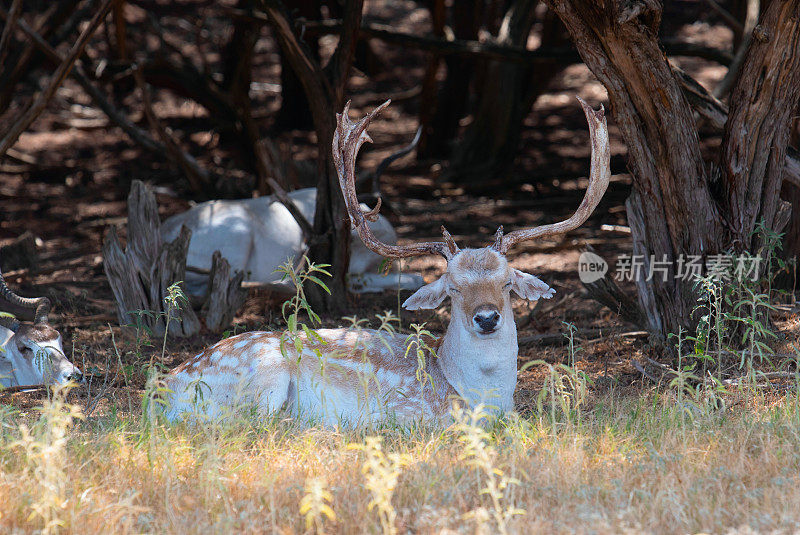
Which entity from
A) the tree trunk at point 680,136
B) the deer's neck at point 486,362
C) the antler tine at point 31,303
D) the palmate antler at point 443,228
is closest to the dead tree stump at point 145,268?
the antler tine at point 31,303

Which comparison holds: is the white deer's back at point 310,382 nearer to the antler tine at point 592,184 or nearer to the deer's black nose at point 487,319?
the deer's black nose at point 487,319

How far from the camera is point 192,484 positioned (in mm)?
3639

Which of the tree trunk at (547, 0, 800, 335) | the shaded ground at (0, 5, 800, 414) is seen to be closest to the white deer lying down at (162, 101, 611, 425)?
the shaded ground at (0, 5, 800, 414)

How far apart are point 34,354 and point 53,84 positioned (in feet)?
8.01

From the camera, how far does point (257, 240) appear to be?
841cm

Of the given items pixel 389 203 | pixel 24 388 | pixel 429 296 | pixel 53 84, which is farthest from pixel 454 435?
pixel 389 203

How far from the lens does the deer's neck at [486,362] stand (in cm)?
477

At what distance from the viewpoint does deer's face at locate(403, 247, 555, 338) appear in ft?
15.2

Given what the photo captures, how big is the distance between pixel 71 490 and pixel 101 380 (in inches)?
102

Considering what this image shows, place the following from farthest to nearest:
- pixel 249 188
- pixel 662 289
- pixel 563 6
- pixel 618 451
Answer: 1. pixel 249 188
2. pixel 662 289
3. pixel 563 6
4. pixel 618 451

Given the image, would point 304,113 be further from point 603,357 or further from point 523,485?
point 523,485

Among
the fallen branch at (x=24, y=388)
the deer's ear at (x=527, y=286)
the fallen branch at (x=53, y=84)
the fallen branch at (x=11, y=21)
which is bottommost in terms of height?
the fallen branch at (x=24, y=388)

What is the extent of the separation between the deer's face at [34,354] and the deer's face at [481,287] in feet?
7.48

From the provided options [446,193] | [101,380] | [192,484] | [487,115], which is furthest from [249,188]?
[192,484]
